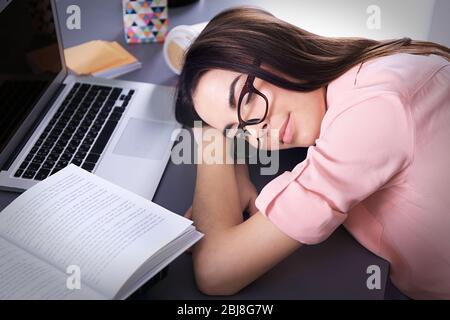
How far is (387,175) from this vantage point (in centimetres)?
80

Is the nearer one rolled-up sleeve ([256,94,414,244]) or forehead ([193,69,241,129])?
rolled-up sleeve ([256,94,414,244])

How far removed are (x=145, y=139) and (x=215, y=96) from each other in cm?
21

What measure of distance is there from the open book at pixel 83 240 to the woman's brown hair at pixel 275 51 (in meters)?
0.27

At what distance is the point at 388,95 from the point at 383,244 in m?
0.24

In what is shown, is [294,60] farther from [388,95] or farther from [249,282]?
[249,282]

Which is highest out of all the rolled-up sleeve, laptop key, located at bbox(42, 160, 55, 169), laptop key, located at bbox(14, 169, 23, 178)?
the rolled-up sleeve

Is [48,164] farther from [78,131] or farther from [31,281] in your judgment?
[31,281]

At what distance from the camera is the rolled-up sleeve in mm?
778

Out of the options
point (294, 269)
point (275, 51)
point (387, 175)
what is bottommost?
point (294, 269)

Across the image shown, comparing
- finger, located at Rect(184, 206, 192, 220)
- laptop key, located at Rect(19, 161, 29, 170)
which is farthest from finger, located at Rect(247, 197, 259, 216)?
laptop key, located at Rect(19, 161, 29, 170)

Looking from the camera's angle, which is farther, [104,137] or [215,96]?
[104,137]

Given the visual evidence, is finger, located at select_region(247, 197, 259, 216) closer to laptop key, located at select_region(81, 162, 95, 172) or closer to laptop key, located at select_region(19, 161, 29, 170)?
laptop key, located at select_region(81, 162, 95, 172)

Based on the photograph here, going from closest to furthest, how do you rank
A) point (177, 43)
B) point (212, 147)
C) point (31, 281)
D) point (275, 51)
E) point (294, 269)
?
1. point (31, 281)
2. point (294, 269)
3. point (275, 51)
4. point (212, 147)
5. point (177, 43)

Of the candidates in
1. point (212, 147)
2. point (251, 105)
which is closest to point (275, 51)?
point (251, 105)
